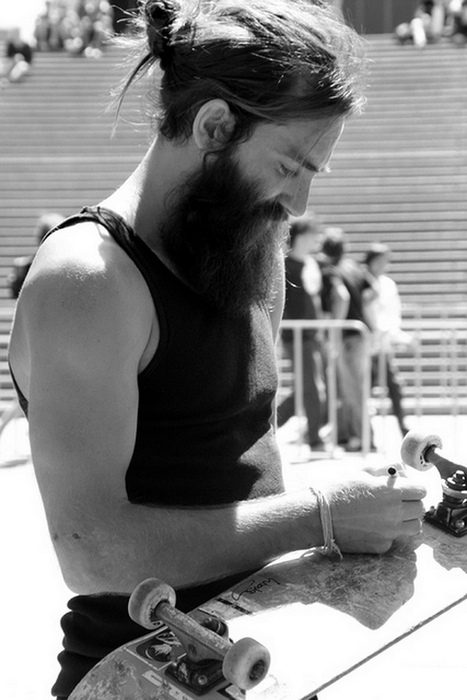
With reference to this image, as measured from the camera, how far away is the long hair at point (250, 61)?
55.7 inches

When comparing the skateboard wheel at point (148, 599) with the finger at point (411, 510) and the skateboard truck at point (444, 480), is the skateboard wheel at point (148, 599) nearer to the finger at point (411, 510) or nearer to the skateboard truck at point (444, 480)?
the finger at point (411, 510)

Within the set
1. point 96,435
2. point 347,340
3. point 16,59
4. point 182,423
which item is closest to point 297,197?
point 182,423

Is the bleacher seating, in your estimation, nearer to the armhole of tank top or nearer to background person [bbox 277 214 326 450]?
background person [bbox 277 214 326 450]

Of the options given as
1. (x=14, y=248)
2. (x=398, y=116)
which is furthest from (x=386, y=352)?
(x=398, y=116)

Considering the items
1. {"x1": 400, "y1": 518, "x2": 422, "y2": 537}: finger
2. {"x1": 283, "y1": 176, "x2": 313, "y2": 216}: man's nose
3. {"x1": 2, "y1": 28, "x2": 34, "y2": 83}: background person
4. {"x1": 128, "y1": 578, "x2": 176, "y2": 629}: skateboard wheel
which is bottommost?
{"x1": 2, "y1": 28, "x2": 34, "y2": 83}: background person

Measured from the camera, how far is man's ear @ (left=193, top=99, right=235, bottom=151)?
1.43 m

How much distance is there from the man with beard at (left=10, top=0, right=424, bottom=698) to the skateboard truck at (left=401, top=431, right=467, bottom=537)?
109 mm

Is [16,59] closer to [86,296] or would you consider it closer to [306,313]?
[306,313]

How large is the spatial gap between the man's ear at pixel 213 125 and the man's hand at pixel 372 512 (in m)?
0.53

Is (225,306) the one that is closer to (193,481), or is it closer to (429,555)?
(193,481)

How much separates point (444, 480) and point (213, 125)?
678 mm

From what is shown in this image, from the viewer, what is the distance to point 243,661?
1.11 m

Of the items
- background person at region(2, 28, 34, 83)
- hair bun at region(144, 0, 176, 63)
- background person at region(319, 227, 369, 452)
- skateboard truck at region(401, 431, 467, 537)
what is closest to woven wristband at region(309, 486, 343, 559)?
skateboard truck at region(401, 431, 467, 537)

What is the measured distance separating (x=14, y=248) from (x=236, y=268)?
12.1 m
